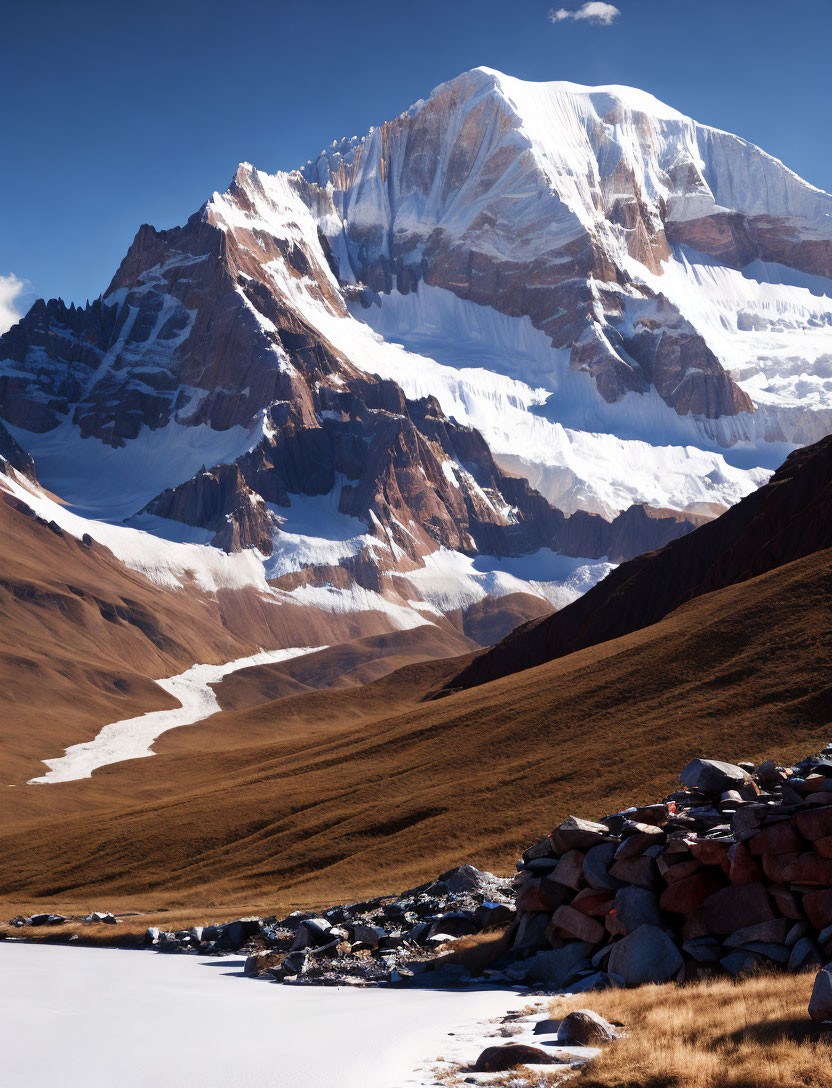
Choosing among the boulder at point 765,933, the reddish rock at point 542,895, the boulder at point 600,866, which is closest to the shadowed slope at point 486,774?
the reddish rock at point 542,895

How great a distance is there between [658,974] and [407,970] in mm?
6721

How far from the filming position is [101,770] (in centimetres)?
18250

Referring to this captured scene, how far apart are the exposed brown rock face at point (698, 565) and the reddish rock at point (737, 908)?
273ft

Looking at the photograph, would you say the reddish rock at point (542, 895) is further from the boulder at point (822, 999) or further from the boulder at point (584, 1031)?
the boulder at point (822, 999)

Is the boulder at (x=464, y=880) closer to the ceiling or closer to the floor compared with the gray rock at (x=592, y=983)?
closer to the ceiling

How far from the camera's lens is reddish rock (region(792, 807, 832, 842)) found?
2259 centimetres

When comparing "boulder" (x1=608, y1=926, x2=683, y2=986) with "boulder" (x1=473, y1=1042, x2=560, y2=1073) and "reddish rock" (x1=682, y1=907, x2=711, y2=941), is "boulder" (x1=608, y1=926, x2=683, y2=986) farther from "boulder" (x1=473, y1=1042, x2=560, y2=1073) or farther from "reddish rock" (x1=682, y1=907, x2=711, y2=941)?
"boulder" (x1=473, y1=1042, x2=560, y2=1073)

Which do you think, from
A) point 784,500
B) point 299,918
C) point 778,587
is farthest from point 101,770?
point 299,918

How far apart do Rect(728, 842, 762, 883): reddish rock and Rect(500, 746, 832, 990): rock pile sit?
21mm

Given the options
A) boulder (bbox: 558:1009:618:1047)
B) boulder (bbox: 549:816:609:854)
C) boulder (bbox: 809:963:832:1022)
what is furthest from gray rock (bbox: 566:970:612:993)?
boulder (bbox: 809:963:832:1022)

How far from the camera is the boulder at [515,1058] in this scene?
685 inches

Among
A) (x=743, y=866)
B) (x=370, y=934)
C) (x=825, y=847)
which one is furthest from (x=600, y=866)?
(x=370, y=934)

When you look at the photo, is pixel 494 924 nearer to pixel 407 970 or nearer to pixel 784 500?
pixel 407 970

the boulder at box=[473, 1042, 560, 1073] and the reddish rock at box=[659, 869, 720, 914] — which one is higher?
→ the reddish rock at box=[659, 869, 720, 914]
